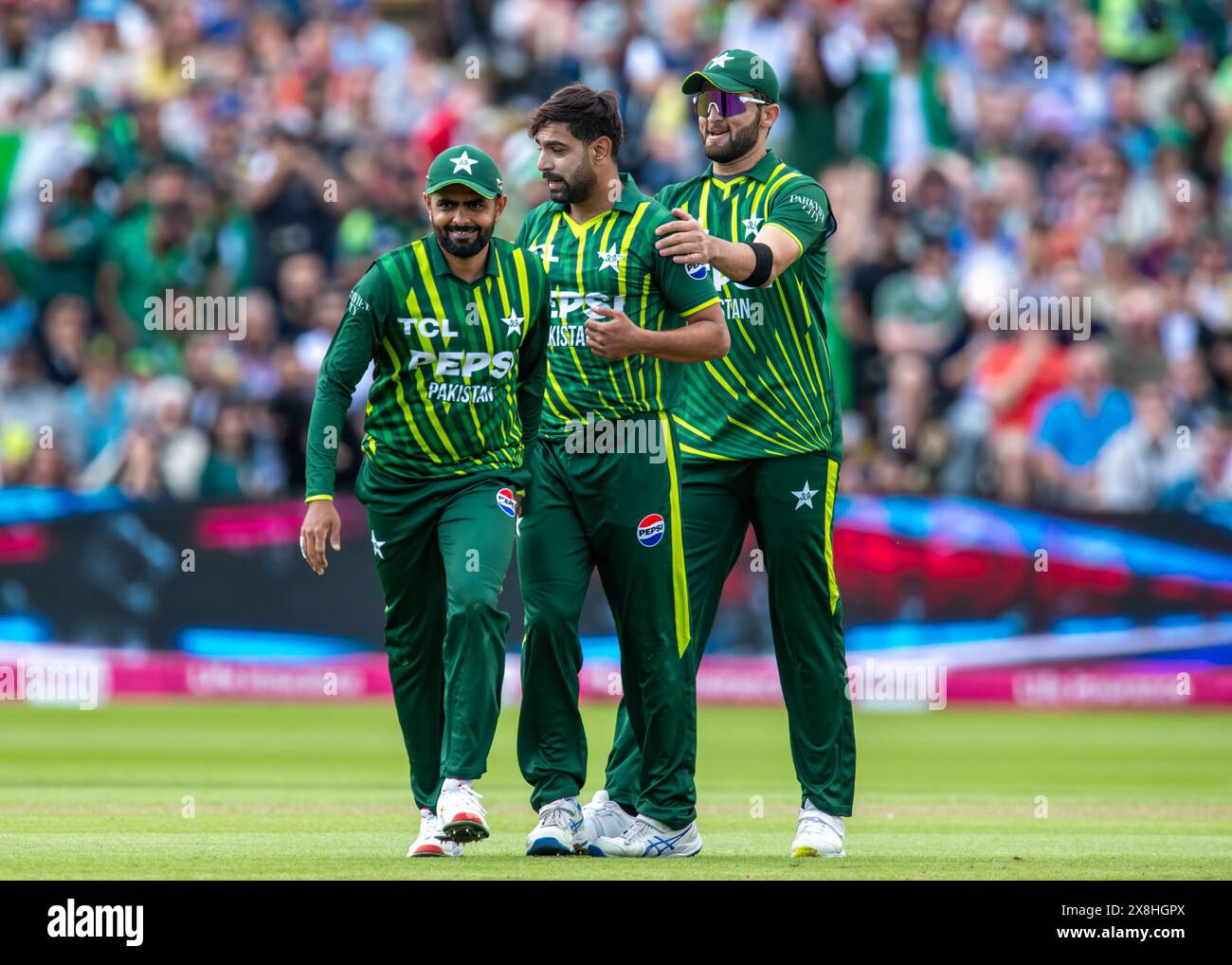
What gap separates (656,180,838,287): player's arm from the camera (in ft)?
25.5

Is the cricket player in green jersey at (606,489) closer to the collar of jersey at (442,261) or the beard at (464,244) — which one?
the collar of jersey at (442,261)

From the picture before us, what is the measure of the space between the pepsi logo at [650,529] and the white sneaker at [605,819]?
1046 millimetres

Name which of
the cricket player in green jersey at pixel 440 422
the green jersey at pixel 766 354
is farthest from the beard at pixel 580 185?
the green jersey at pixel 766 354

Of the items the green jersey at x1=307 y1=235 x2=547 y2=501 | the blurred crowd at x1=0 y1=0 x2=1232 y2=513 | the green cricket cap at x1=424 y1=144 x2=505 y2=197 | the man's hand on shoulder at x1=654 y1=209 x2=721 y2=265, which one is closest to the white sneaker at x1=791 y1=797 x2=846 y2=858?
the green jersey at x1=307 y1=235 x2=547 y2=501

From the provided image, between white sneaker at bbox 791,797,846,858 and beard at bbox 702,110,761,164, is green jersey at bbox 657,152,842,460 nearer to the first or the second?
Answer: beard at bbox 702,110,761,164

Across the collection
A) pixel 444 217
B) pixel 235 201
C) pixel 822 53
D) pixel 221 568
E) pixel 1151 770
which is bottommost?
pixel 1151 770

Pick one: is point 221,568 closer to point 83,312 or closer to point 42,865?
point 83,312

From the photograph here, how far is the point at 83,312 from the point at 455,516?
448 inches

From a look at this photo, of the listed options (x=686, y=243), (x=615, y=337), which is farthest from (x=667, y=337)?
(x=686, y=243)

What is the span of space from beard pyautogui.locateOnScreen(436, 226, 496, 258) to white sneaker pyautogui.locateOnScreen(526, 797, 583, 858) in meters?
2.06

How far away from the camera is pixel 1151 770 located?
42.0 feet

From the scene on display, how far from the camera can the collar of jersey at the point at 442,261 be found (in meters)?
7.96

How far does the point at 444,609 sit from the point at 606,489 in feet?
2.51

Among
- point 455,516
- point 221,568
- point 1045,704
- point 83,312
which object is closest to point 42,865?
point 455,516
